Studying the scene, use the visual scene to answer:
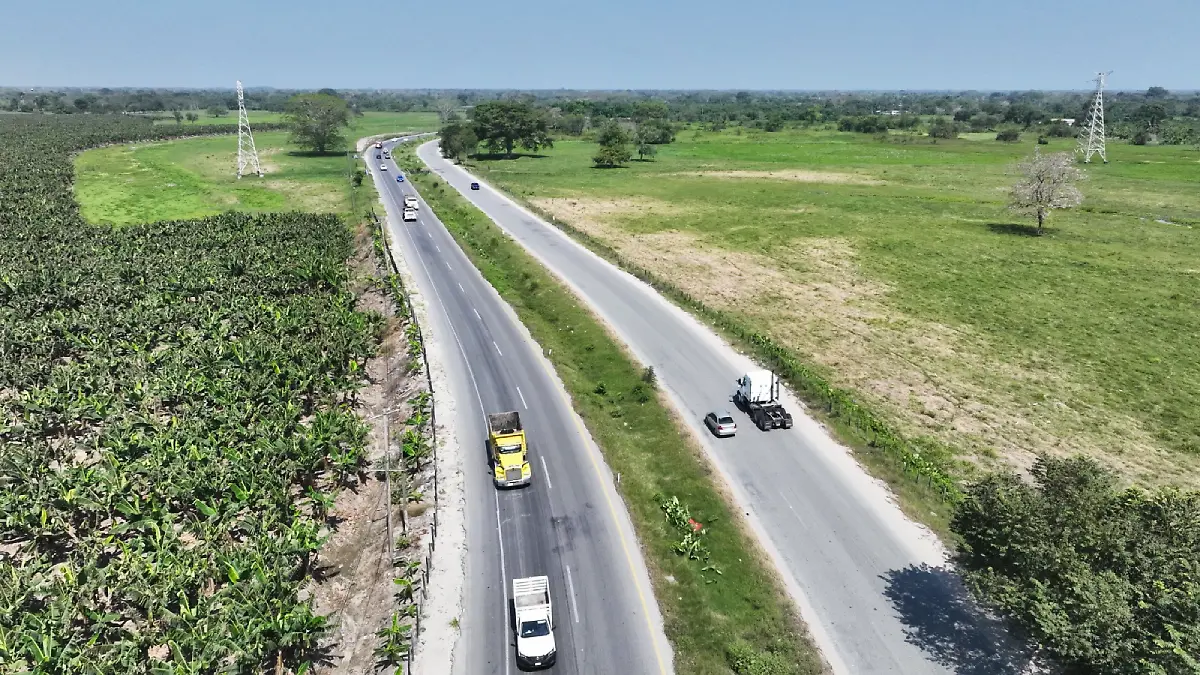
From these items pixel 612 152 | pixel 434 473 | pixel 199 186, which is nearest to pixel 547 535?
pixel 434 473

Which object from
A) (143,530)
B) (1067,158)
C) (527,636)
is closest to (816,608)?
(527,636)

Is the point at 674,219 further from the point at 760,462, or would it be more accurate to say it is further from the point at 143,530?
the point at 143,530

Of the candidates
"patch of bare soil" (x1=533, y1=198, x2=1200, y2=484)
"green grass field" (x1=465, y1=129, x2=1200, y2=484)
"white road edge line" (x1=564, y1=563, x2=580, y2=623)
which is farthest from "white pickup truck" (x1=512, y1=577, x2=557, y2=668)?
"patch of bare soil" (x1=533, y1=198, x2=1200, y2=484)

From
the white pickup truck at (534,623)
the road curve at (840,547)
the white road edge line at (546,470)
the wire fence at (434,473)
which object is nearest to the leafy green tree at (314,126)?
the wire fence at (434,473)

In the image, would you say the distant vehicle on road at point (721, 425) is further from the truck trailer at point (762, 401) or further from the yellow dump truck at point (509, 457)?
the yellow dump truck at point (509, 457)

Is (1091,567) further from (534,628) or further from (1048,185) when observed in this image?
(1048,185)

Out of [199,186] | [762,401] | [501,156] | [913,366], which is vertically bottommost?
[913,366]
